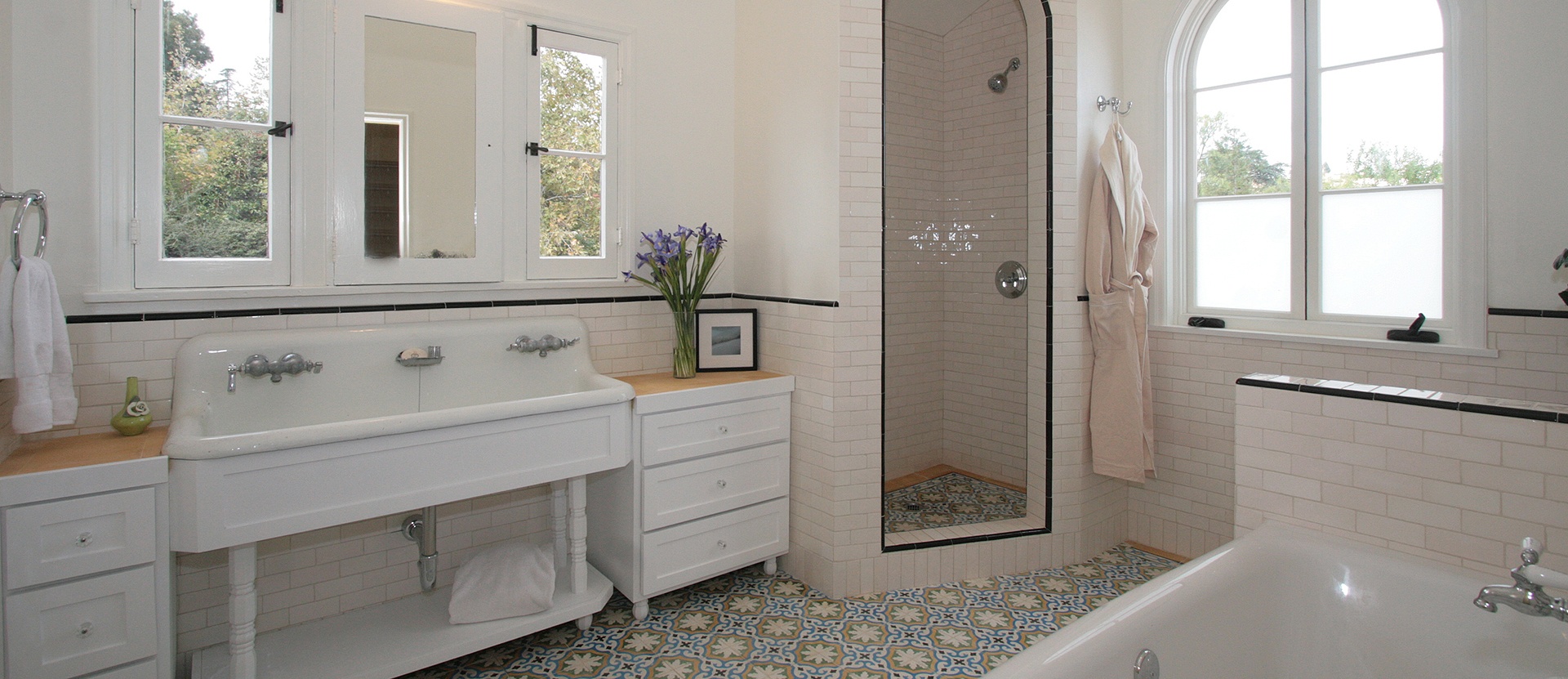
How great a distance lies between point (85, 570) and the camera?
1688 millimetres

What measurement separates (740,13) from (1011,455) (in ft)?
7.94

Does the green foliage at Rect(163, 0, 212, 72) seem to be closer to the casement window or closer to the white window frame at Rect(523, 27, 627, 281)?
the casement window

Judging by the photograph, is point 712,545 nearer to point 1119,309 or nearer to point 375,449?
point 375,449

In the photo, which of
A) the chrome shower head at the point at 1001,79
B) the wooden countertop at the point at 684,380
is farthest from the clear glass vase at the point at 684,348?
the chrome shower head at the point at 1001,79

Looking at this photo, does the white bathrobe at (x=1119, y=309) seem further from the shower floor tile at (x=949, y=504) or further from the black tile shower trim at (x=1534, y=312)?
the black tile shower trim at (x=1534, y=312)

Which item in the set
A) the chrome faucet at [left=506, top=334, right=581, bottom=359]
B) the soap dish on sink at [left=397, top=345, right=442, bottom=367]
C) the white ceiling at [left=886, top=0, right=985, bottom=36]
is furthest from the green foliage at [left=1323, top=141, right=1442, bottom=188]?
the soap dish on sink at [left=397, top=345, right=442, bottom=367]

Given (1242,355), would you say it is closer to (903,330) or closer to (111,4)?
(903,330)

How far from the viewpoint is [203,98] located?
2213 millimetres

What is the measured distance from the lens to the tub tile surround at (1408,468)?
5.45ft

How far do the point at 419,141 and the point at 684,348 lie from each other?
1.17m

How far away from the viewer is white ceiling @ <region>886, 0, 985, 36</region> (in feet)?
11.9

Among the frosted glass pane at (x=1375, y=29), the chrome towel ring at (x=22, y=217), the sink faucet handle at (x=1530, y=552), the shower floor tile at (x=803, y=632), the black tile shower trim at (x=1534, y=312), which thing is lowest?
the shower floor tile at (x=803, y=632)

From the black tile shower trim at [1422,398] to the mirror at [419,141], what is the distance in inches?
101

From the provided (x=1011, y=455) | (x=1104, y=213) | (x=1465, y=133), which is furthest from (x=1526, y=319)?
(x=1011, y=455)
